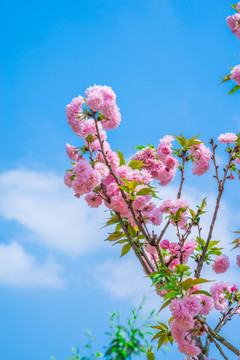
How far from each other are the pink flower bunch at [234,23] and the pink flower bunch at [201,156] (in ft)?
3.25

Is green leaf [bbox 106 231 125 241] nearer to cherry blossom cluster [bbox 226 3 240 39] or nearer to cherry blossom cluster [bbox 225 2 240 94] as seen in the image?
cherry blossom cluster [bbox 225 2 240 94]

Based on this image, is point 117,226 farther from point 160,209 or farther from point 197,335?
point 197,335

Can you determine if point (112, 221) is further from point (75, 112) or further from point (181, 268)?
point (75, 112)

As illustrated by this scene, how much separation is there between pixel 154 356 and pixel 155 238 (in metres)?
0.82

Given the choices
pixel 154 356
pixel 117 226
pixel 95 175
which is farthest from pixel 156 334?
pixel 95 175

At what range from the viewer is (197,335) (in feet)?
8.55

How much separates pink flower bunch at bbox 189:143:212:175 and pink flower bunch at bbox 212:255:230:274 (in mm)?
693

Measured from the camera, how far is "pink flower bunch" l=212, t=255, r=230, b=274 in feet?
10.0

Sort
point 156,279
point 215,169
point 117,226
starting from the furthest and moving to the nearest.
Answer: point 215,169 < point 117,226 < point 156,279

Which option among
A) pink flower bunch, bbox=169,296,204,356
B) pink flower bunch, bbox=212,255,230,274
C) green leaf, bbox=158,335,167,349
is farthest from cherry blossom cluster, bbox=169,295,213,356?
pink flower bunch, bbox=212,255,230,274

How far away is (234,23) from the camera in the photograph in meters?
3.35

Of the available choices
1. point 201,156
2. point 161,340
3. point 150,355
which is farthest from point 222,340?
point 201,156

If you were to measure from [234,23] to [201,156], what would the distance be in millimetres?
1135

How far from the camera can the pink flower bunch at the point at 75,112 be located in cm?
289
